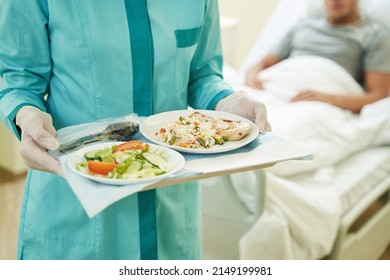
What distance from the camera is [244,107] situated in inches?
49.9

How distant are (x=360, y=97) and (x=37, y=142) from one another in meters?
1.83

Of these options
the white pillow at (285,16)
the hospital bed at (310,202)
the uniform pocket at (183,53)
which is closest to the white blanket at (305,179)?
the hospital bed at (310,202)

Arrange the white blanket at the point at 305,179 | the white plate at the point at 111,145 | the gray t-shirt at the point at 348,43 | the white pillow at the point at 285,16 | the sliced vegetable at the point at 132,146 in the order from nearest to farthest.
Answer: the white plate at the point at 111,145
the sliced vegetable at the point at 132,146
the white blanket at the point at 305,179
the gray t-shirt at the point at 348,43
the white pillow at the point at 285,16

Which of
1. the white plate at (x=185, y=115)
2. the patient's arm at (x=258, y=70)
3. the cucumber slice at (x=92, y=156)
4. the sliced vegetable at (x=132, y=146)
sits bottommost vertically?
the patient's arm at (x=258, y=70)

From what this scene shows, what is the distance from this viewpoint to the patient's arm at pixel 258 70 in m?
2.65

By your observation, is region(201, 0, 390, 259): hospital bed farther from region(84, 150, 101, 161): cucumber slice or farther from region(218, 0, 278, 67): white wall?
region(218, 0, 278, 67): white wall

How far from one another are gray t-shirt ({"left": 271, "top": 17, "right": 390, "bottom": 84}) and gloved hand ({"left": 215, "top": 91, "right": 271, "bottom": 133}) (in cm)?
155

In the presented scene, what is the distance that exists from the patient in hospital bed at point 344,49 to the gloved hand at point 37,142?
161 cm

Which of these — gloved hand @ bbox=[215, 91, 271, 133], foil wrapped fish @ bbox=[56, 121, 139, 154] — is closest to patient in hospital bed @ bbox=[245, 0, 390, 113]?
gloved hand @ bbox=[215, 91, 271, 133]

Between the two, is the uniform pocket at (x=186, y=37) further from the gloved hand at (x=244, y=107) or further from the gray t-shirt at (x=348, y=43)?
the gray t-shirt at (x=348, y=43)

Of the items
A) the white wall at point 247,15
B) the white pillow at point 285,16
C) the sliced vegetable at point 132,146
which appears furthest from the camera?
the white wall at point 247,15

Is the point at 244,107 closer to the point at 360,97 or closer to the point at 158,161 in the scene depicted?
the point at 158,161
